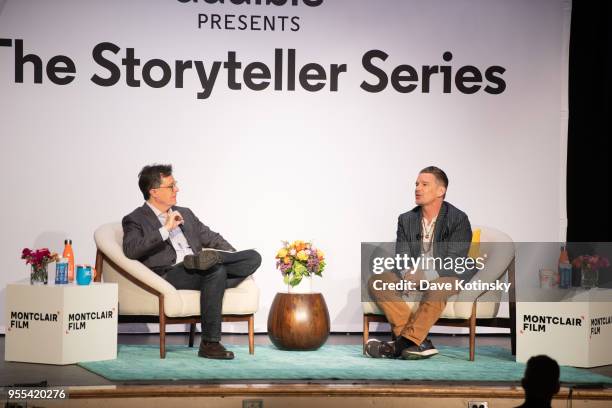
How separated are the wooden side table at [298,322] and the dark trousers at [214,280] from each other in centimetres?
33

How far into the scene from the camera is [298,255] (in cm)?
564

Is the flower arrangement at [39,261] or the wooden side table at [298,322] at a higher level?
the flower arrangement at [39,261]

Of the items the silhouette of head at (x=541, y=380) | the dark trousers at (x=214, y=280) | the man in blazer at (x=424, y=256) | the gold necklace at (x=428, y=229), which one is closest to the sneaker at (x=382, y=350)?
the man in blazer at (x=424, y=256)

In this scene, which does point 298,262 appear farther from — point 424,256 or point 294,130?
point 294,130

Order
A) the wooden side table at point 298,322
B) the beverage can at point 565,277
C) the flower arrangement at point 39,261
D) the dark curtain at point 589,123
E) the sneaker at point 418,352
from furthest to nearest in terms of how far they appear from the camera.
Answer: the dark curtain at point 589,123, the wooden side table at point 298,322, the beverage can at point 565,277, the sneaker at point 418,352, the flower arrangement at point 39,261

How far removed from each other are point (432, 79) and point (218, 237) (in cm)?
236

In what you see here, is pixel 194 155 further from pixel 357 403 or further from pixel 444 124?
pixel 357 403

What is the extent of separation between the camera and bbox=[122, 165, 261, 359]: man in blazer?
17.0 feet

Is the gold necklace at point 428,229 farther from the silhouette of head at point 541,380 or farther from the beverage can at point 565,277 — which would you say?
the silhouette of head at point 541,380

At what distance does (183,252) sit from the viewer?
18.5ft

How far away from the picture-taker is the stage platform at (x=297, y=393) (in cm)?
395

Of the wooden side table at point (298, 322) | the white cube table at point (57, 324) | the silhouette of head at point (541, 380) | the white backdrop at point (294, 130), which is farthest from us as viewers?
the white backdrop at point (294, 130)

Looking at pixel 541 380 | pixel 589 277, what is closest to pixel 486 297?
pixel 589 277

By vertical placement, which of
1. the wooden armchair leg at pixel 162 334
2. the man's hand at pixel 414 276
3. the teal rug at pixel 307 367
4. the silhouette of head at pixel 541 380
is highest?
the man's hand at pixel 414 276
